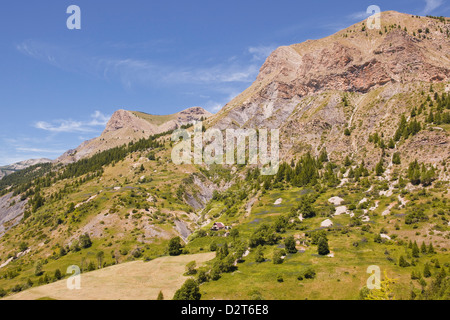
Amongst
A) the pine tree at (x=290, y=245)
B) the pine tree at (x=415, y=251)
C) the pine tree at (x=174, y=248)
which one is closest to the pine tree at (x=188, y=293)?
the pine tree at (x=290, y=245)

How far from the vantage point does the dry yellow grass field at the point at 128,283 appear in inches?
2793

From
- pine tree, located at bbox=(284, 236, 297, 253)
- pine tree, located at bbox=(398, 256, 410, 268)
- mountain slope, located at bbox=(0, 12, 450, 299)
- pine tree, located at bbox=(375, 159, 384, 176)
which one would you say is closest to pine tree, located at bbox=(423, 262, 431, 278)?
mountain slope, located at bbox=(0, 12, 450, 299)

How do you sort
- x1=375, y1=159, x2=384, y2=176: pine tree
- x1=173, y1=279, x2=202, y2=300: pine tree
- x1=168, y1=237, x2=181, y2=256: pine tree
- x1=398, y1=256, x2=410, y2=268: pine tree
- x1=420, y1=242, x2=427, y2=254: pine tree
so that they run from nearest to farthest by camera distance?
1. x1=173, y1=279, x2=202, y2=300: pine tree
2. x1=398, y1=256, x2=410, y2=268: pine tree
3. x1=420, y1=242, x2=427, y2=254: pine tree
4. x1=168, y1=237, x2=181, y2=256: pine tree
5. x1=375, y1=159, x2=384, y2=176: pine tree

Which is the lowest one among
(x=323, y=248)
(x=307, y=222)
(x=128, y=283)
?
(x=128, y=283)

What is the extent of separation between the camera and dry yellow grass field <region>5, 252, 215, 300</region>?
70.9 metres

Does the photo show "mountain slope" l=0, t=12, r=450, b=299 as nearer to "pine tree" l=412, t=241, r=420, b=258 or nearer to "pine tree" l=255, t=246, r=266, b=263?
"pine tree" l=255, t=246, r=266, b=263

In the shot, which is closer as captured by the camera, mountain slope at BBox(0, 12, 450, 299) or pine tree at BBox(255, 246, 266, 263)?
mountain slope at BBox(0, 12, 450, 299)

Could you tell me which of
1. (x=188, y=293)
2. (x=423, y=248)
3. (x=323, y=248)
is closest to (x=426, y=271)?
(x=423, y=248)

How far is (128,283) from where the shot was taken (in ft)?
266

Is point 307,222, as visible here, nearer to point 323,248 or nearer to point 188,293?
point 323,248

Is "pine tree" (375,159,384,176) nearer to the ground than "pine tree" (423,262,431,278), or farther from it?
farther from it

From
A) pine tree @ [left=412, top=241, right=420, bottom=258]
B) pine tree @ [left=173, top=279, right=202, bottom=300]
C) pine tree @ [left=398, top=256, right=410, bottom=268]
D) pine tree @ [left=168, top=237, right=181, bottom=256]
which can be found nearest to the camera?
pine tree @ [left=173, top=279, right=202, bottom=300]

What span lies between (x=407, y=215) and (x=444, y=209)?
37.6ft
